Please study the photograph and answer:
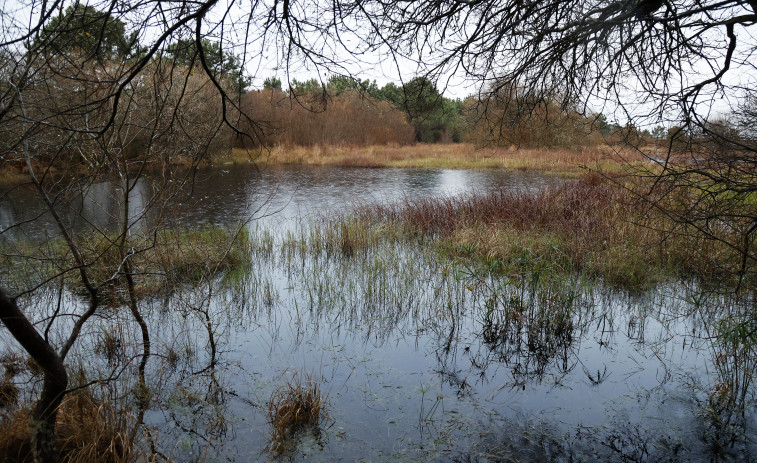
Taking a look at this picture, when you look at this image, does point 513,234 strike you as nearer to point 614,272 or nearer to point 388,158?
point 614,272

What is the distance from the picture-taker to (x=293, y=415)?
3.48 metres

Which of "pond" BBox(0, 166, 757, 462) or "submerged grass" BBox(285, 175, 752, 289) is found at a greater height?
"submerged grass" BBox(285, 175, 752, 289)

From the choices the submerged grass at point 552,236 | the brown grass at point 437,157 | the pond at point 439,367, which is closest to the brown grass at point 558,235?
the submerged grass at point 552,236

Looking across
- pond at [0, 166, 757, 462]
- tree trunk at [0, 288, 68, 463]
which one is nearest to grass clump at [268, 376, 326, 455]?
pond at [0, 166, 757, 462]

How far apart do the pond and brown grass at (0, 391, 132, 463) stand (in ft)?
1.08

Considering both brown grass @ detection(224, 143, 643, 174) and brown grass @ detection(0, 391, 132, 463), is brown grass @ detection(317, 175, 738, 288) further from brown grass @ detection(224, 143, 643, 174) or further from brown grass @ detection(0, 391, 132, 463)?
brown grass @ detection(224, 143, 643, 174)

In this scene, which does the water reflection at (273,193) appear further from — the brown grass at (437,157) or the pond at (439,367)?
the pond at (439,367)

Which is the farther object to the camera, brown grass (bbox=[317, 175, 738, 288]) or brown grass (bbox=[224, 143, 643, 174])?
brown grass (bbox=[224, 143, 643, 174])

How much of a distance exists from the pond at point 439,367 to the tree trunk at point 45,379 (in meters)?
0.52

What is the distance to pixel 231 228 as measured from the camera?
31.2 feet

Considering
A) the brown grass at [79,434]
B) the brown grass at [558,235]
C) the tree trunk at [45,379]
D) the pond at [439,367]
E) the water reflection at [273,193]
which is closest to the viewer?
the tree trunk at [45,379]

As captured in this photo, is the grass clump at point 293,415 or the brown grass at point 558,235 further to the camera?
the brown grass at point 558,235

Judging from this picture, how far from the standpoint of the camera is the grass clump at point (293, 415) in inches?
130

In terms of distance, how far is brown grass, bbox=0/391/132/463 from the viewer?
2.71 m
